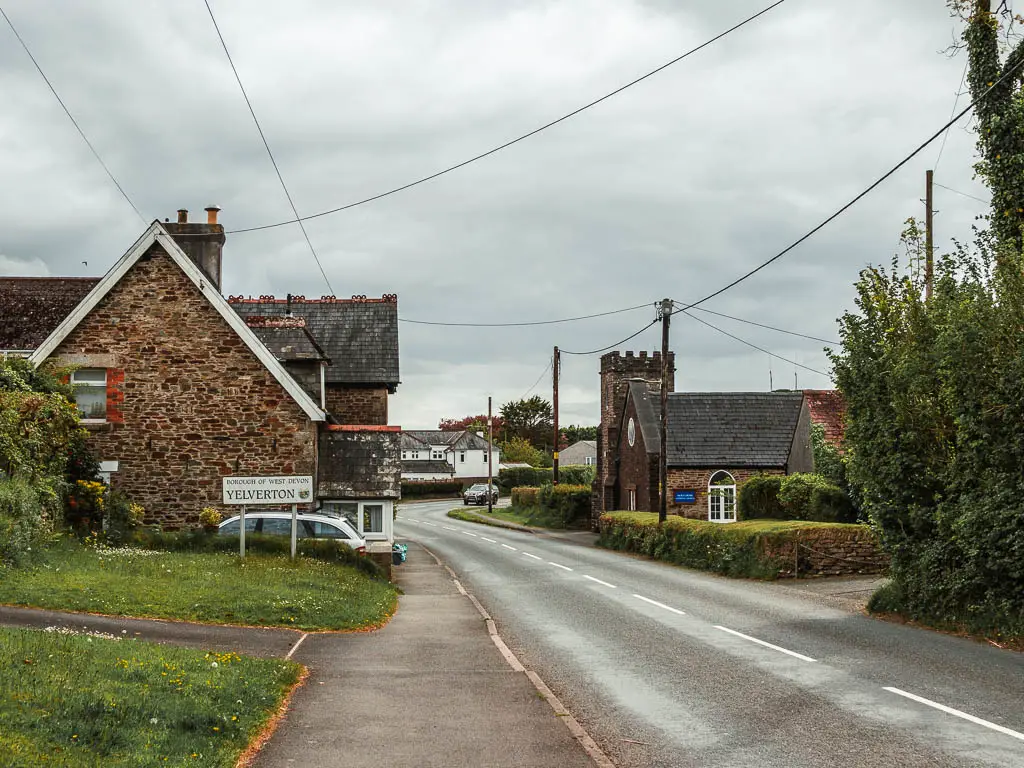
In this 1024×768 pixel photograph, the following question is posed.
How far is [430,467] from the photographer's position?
402ft

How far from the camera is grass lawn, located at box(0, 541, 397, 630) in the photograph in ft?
46.2

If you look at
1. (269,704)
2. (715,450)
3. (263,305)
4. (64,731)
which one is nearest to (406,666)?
(269,704)

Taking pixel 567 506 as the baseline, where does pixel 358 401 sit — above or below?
above

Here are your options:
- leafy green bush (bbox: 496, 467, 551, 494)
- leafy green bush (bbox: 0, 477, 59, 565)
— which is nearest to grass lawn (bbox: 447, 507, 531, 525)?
leafy green bush (bbox: 496, 467, 551, 494)

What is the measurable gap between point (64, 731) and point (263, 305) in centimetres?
2888

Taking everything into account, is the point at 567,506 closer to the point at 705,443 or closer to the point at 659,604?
the point at 705,443

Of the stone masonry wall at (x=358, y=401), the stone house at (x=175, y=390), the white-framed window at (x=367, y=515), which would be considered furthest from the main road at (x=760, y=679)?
the stone masonry wall at (x=358, y=401)

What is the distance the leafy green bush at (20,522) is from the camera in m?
15.8

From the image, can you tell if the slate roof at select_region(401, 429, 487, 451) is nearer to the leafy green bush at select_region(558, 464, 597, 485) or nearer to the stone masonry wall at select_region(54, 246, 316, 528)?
the leafy green bush at select_region(558, 464, 597, 485)

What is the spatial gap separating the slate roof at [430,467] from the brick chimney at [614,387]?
7063 cm

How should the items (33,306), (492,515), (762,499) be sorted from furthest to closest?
(492,515) → (762,499) → (33,306)

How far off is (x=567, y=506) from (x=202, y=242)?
3168 cm

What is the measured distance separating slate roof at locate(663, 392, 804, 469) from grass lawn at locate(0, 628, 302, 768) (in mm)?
35504

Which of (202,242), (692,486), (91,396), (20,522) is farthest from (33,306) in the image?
(692,486)
